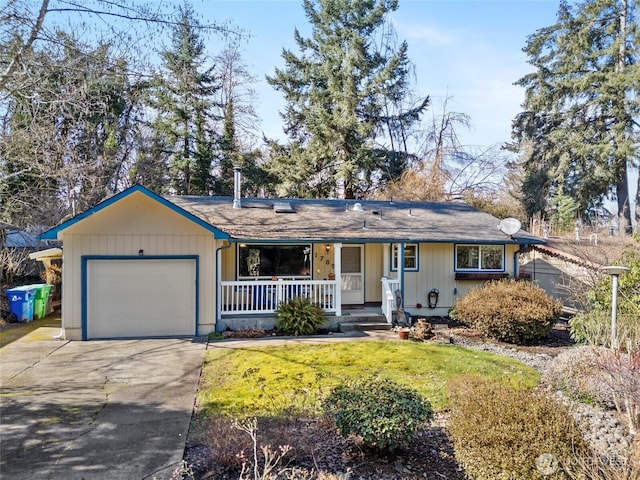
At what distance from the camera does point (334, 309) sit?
11.7 metres

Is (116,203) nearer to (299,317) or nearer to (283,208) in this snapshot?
(299,317)

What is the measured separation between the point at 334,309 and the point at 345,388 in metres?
6.76

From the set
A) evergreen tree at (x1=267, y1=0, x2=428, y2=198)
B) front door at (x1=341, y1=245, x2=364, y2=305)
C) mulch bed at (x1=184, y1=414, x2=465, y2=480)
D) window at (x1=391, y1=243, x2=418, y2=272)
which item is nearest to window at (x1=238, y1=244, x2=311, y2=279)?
front door at (x1=341, y1=245, x2=364, y2=305)

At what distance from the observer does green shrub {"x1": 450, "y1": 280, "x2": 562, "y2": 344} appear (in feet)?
31.8

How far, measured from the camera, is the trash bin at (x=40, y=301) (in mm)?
12617

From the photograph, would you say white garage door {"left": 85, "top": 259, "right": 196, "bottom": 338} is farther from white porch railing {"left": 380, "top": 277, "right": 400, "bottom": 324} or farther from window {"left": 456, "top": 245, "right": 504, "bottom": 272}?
window {"left": 456, "top": 245, "right": 504, "bottom": 272}

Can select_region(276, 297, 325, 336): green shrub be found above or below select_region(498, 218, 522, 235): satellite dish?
below

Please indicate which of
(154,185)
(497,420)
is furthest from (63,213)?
(497,420)

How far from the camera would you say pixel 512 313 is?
970cm

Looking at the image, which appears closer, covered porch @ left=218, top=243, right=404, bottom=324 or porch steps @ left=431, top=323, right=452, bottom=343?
porch steps @ left=431, top=323, right=452, bottom=343

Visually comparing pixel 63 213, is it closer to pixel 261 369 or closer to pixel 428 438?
pixel 261 369

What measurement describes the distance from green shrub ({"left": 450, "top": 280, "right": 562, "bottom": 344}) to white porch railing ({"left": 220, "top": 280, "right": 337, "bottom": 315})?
3879 millimetres

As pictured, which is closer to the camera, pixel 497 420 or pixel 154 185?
pixel 497 420

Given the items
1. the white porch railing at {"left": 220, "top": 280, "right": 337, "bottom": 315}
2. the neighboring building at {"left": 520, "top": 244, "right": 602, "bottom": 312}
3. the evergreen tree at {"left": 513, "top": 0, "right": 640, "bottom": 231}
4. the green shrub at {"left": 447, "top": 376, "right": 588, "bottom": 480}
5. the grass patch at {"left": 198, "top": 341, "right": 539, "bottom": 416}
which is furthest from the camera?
the evergreen tree at {"left": 513, "top": 0, "right": 640, "bottom": 231}
